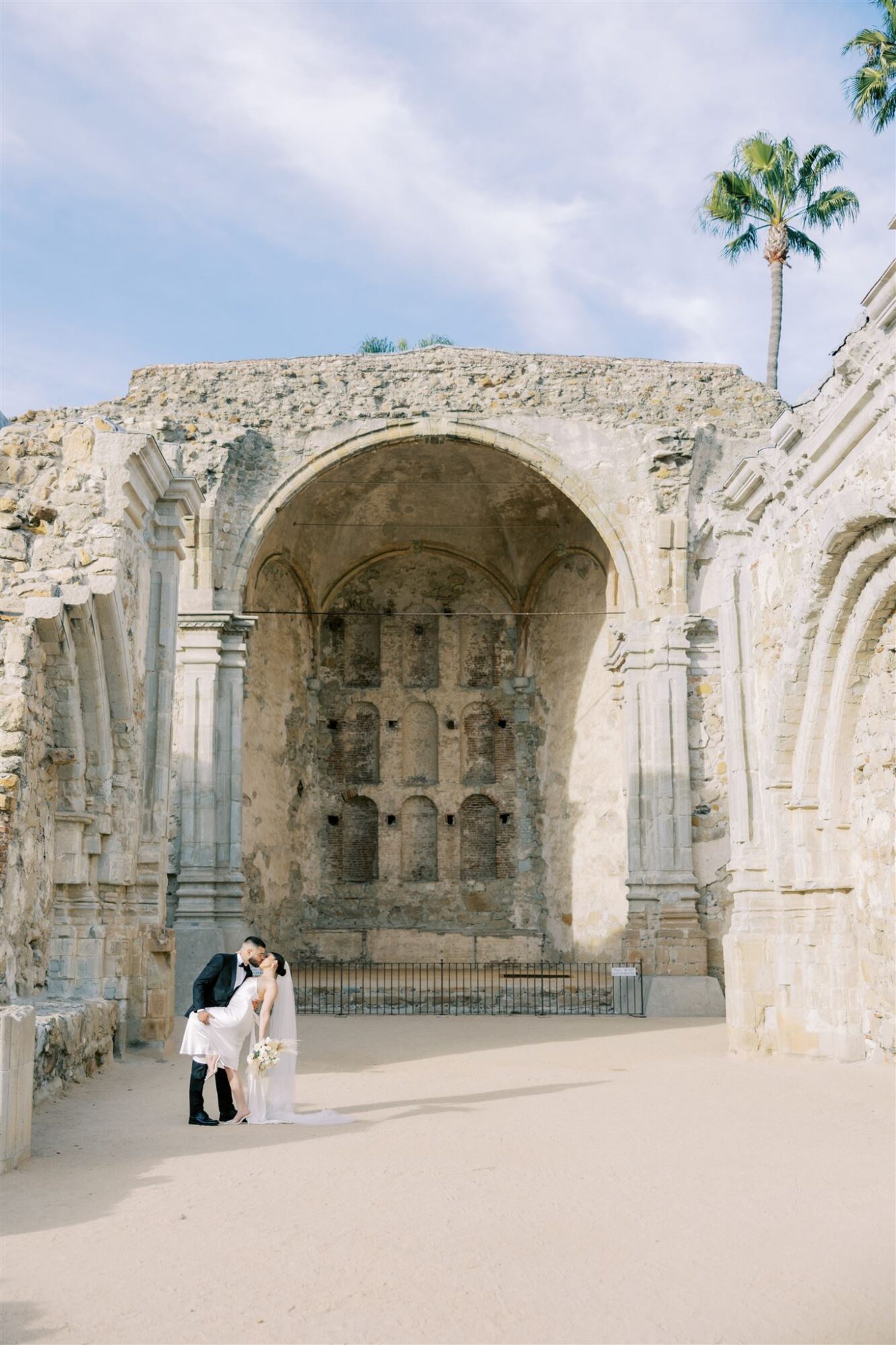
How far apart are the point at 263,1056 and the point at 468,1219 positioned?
243 centimetres

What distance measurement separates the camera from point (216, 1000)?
7.50m

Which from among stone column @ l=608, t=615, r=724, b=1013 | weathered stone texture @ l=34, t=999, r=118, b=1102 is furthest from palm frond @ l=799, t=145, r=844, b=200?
weathered stone texture @ l=34, t=999, r=118, b=1102

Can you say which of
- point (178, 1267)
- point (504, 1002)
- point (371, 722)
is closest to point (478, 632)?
point (371, 722)

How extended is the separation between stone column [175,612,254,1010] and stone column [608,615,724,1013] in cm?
511

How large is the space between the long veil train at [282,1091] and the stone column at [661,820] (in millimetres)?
8794

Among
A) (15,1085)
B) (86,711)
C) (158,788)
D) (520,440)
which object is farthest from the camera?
(520,440)

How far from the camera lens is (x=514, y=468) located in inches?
799

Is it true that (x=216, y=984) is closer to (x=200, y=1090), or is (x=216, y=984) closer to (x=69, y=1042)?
(x=200, y=1090)

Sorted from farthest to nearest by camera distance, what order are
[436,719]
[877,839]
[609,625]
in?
[436,719] < [609,625] < [877,839]

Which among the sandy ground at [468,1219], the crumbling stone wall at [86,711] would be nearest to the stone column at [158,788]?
the crumbling stone wall at [86,711]

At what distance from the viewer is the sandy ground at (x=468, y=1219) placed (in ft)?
12.3

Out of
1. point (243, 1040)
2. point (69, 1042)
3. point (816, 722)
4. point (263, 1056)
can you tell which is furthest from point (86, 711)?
point (816, 722)

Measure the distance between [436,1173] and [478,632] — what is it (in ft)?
57.8

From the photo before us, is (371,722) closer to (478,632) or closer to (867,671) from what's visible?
(478,632)
